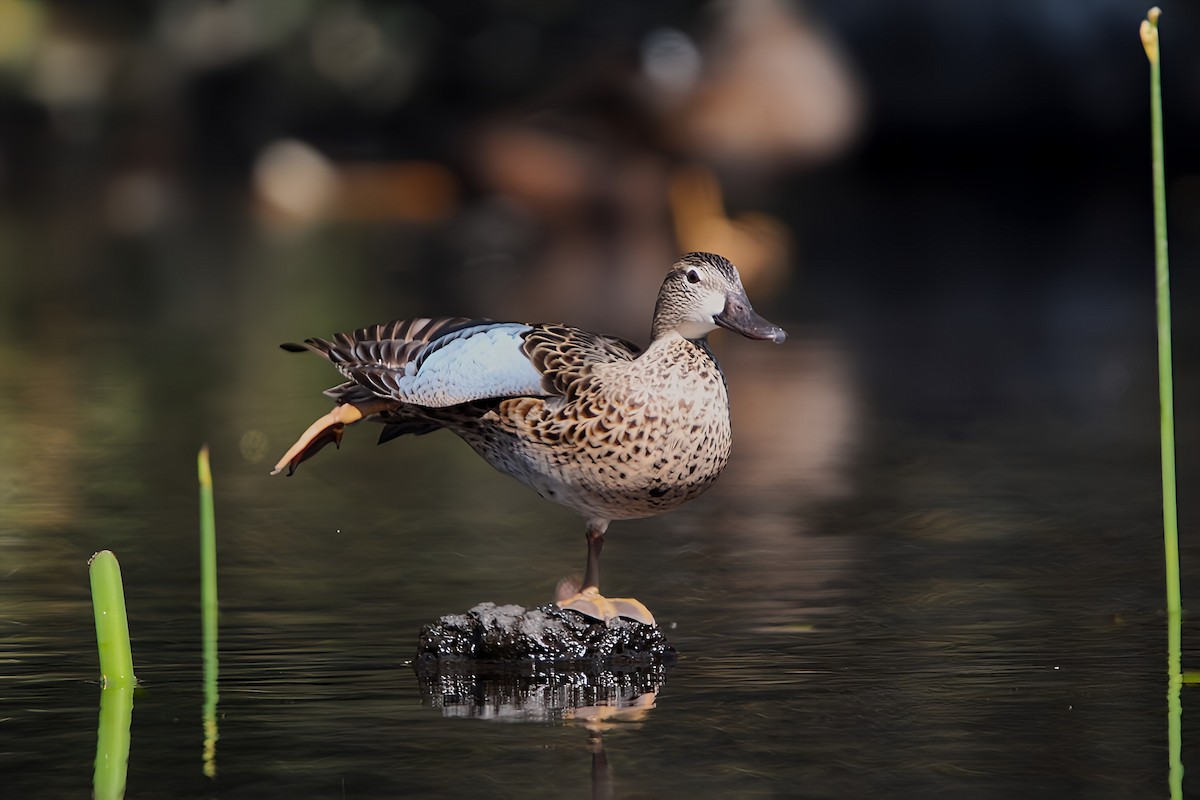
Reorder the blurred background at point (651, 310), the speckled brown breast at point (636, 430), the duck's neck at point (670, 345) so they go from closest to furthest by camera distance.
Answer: the speckled brown breast at point (636, 430), the duck's neck at point (670, 345), the blurred background at point (651, 310)

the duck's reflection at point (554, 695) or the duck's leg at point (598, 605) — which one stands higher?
the duck's leg at point (598, 605)

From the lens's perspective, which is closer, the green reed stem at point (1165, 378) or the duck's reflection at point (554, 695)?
the duck's reflection at point (554, 695)

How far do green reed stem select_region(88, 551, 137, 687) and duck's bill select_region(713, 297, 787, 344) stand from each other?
5.82 ft

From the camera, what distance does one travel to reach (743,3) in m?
23.0

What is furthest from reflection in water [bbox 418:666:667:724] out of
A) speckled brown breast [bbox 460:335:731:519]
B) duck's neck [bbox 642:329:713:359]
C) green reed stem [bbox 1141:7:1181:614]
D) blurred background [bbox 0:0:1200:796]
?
green reed stem [bbox 1141:7:1181:614]

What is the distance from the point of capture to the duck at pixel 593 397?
19.8ft

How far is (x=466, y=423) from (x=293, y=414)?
4.60m

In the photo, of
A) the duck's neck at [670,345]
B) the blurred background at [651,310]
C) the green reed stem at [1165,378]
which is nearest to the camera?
the green reed stem at [1165,378]

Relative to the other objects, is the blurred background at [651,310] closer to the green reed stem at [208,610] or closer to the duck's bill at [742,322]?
the green reed stem at [208,610]

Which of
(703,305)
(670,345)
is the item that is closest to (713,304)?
(703,305)

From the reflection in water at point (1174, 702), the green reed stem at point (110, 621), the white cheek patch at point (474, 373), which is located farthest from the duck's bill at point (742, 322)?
the green reed stem at point (110, 621)

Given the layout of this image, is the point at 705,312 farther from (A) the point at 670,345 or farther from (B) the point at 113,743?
(B) the point at 113,743

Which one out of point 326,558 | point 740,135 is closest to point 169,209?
point 740,135

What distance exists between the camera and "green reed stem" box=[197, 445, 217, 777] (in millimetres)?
5441
